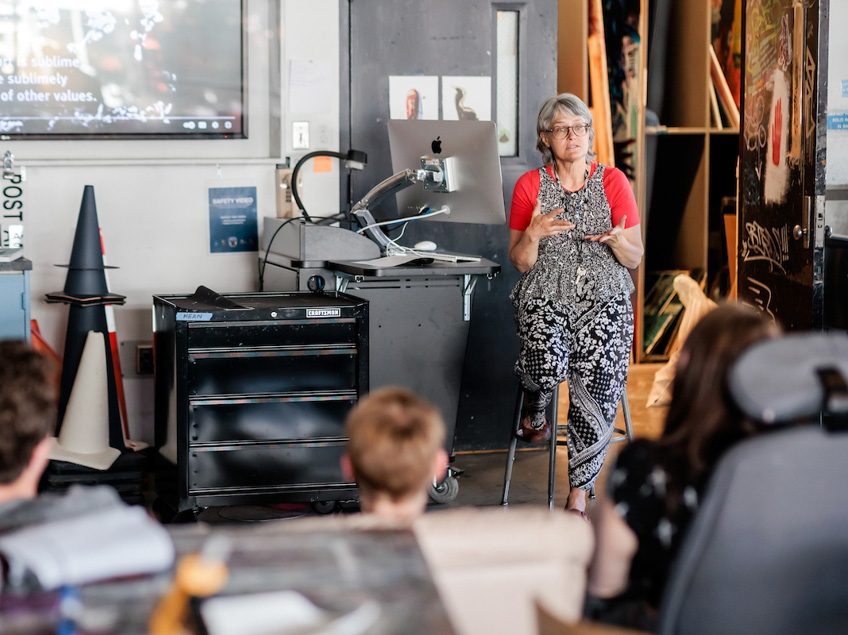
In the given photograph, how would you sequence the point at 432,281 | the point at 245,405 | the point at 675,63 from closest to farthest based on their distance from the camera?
the point at 245,405 → the point at 432,281 → the point at 675,63

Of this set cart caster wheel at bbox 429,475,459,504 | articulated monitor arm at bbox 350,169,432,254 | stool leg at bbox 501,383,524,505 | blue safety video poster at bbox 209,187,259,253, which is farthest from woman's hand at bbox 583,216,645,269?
blue safety video poster at bbox 209,187,259,253

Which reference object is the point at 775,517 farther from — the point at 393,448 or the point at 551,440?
the point at 551,440

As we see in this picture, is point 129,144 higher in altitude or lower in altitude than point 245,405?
higher

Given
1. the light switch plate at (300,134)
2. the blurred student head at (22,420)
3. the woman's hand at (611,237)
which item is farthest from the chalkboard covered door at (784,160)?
the blurred student head at (22,420)

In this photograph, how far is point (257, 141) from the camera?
4.66 metres

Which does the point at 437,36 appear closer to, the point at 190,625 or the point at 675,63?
the point at 675,63

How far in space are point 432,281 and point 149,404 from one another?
128 centimetres

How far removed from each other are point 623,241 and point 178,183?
176cm

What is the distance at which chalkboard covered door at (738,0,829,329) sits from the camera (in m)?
4.16

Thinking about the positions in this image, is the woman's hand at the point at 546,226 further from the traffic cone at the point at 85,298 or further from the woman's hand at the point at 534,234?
the traffic cone at the point at 85,298

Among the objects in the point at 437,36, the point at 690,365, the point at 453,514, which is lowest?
the point at 453,514

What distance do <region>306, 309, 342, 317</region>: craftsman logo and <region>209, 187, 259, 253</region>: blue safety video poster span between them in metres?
0.99

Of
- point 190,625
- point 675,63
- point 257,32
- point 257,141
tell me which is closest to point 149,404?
point 257,141

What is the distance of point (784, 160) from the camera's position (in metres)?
4.39
